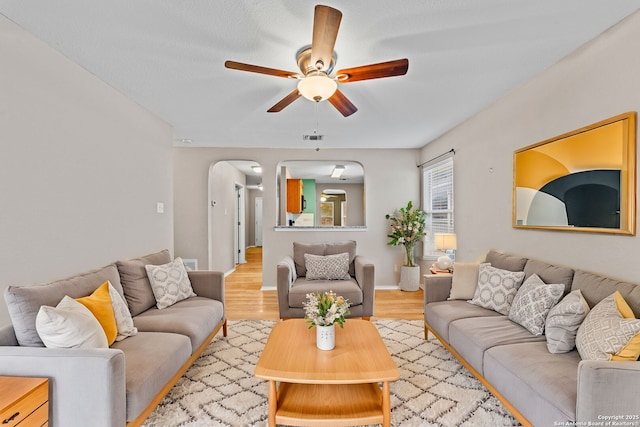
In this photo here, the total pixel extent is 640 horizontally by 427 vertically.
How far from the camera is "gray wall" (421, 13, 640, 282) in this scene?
6.17 feet

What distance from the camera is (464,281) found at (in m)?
2.93

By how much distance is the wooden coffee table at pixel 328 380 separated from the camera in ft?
5.38

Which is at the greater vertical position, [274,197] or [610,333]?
[274,197]

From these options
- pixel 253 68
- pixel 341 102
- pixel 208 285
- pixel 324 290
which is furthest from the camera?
pixel 324 290

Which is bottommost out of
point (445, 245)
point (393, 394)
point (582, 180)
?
point (393, 394)

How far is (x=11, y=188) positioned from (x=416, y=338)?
11.1 ft

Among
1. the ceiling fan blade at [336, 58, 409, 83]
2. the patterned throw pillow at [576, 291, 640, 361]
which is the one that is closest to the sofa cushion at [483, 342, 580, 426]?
the patterned throw pillow at [576, 291, 640, 361]

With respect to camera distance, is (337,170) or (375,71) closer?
(375,71)

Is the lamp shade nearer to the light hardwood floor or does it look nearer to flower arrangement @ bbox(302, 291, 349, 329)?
the light hardwood floor

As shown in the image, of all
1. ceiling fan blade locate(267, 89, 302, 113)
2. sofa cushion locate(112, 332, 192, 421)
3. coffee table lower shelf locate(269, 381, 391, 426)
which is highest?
ceiling fan blade locate(267, 89, 302, 113)

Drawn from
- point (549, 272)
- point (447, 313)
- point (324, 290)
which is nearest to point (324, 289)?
point (324, 290)

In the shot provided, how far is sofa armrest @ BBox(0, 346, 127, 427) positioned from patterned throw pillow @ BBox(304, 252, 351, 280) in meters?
2.56

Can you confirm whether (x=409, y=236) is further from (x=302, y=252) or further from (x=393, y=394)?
(x=393, y=394)

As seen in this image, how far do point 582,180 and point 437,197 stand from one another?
2.70 metres
